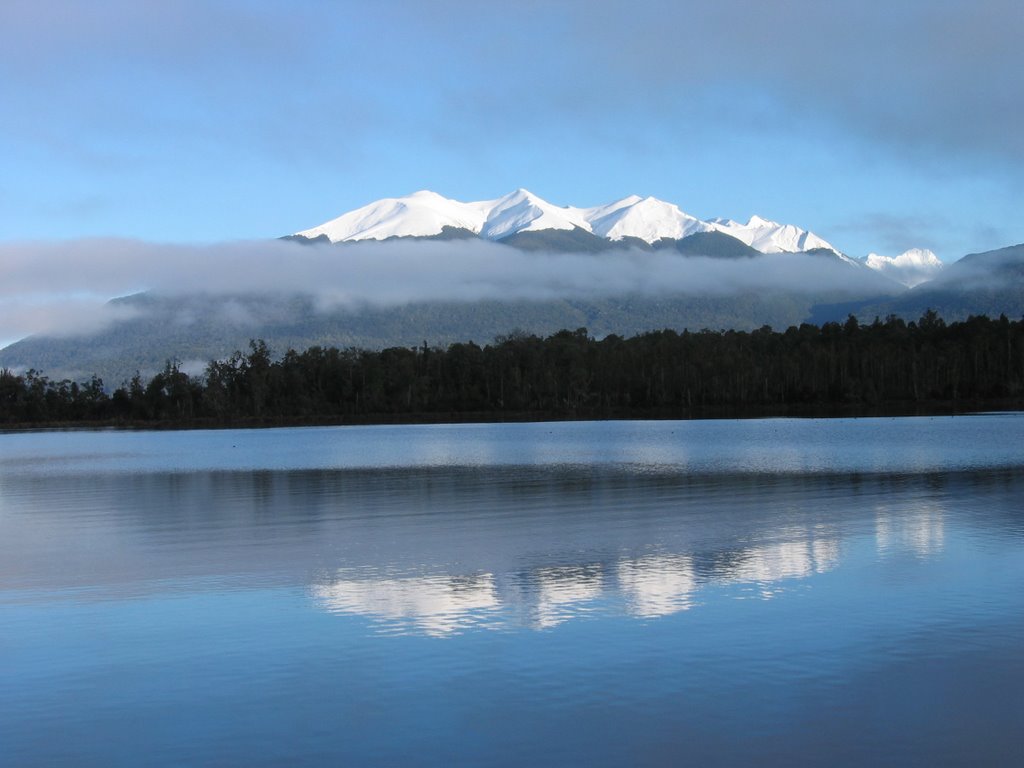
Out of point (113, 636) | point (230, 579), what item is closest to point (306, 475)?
point (230, 579)

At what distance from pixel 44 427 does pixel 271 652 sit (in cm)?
15724

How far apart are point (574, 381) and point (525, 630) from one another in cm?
14425

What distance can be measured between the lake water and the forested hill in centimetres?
11055

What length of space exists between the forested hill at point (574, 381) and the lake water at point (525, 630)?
363ft

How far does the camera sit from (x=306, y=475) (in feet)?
164

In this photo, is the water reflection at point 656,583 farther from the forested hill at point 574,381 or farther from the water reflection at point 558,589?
the forested hill at point 574,381

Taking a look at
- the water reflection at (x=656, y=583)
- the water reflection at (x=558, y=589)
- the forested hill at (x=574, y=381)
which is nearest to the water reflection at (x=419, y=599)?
the water reflection at (x=558, y=589)

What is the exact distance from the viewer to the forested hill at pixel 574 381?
147 m

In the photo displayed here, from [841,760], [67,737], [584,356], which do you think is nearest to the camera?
[841,760]

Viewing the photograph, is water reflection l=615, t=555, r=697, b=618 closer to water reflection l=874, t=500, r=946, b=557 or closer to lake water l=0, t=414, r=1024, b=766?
lake water l=0, t=414, r=1024, b=766

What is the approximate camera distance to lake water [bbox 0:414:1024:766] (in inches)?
476

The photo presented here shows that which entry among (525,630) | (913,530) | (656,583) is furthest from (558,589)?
(913,530)

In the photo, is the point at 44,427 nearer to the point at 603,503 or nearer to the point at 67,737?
the point at 603,503

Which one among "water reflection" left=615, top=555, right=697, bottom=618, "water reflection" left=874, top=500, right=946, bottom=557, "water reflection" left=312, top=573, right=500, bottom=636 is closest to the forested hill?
"water reflection" left=874, top=500, right=946, bottom=557
